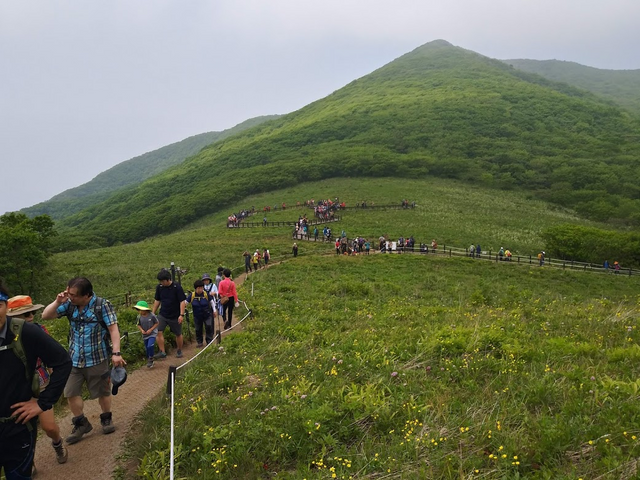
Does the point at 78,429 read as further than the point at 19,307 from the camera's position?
Yes

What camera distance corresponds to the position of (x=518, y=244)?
3978cm

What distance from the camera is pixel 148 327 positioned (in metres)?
8.91

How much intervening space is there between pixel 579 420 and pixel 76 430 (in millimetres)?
6938

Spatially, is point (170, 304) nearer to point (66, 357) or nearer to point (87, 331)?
point (87, 331)

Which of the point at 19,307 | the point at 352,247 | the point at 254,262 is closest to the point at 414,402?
the point at 19,307

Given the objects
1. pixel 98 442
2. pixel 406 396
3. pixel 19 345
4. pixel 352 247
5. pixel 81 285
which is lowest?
pixel 352 247

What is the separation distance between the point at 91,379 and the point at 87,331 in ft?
2.60

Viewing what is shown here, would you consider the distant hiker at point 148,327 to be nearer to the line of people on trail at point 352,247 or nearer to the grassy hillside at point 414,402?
the grassy hillside at point 414,402

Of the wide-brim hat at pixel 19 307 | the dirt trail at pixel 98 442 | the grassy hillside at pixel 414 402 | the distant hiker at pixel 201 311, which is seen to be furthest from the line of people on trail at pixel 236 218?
the wide-brim hat at pixel 19 307

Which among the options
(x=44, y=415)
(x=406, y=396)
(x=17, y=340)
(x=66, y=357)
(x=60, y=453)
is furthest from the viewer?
(x=406, y=396)

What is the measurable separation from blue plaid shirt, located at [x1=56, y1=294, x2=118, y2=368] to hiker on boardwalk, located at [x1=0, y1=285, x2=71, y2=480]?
6.09ft

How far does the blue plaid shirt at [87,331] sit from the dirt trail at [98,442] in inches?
47.8

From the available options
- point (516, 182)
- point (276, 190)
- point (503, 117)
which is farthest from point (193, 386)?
point (503, 117)

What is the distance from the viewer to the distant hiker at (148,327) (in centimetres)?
883
